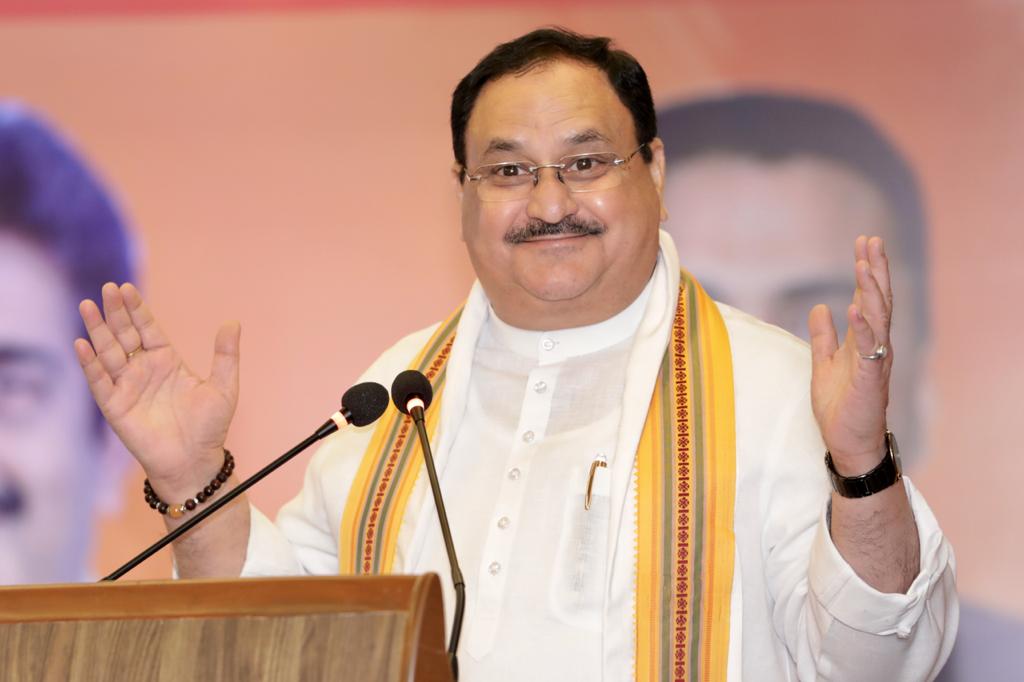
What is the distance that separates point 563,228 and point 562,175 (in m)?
0.11

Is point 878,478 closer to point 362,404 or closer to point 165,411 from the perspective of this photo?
point 362,404

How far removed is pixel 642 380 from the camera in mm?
2740

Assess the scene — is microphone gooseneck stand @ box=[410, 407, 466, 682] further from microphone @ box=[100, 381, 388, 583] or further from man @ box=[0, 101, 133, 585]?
man @ box=[0, 101, 133, 585]

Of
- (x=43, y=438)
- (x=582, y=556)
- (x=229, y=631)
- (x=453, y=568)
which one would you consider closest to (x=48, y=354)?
(x=43, y=438)

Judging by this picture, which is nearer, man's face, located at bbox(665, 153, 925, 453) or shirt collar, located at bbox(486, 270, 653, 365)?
shirt collar, located at bbox(486, 270, 653, 365)

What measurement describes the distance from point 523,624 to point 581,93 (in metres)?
1.08

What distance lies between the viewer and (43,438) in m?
4.36

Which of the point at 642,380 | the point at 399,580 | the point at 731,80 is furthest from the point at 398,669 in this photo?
the point at 731,80

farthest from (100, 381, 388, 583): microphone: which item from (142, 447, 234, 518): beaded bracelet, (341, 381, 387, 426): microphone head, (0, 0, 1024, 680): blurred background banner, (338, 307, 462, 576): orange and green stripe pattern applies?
(0, 0, 1024, 680): blurred background banner

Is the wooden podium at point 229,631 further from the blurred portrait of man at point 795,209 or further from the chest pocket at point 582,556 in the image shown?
the blurred portrait of man at point 795,209

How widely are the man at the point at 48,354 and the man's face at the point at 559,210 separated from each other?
1934mm

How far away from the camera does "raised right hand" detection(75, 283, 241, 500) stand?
2.57 metres

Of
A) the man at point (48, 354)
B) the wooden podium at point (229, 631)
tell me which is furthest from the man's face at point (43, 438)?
the wooden podium at point (229, 631)

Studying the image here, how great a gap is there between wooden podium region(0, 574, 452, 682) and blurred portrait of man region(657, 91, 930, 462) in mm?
2623
